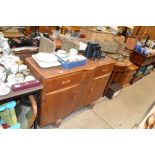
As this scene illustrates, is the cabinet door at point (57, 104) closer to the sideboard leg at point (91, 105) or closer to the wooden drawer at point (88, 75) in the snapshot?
the wooden drawer at point (88, 75)

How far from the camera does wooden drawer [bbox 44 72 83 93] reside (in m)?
1.35

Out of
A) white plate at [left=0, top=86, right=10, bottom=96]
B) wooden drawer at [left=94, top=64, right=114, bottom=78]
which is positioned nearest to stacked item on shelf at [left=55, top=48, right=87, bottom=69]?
wooden drawer at [left=94, top=64, right=114, bottom=78]

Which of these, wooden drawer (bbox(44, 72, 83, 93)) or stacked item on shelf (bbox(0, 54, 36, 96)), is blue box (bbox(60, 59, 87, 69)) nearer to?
wooden drawer (bbox(44, 72, 83, 93))

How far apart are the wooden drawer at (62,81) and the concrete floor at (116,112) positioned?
63 centimetres

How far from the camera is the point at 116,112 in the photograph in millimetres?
2352

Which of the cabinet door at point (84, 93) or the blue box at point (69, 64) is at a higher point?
the blue box at point (69, 64)

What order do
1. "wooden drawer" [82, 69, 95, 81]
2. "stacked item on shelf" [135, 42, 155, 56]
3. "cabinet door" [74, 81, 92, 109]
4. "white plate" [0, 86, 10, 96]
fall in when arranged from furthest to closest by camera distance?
"stacked item on shelf" [135, 42, 155, 56] < "cabinet door" [74, 81, 92, 109] < "wooden drawer" [82, 69, 95, 81] < "white plate" [0, 86, 10, 96]

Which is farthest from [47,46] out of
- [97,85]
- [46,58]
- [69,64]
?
[97,85]

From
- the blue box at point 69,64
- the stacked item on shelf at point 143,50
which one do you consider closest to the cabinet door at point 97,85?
the blue box at point 69,64

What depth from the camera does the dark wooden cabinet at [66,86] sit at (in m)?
1.38

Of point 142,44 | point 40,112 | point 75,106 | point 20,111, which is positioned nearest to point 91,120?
point 75,106

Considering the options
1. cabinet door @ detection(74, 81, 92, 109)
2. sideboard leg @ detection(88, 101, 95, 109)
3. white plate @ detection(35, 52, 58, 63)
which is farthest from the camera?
sideboard leg @ detection(88, 101, 95, 109)
